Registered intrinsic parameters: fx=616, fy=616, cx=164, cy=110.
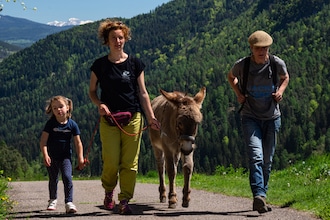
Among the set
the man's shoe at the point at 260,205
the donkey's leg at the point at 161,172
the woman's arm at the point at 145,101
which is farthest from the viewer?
the donkey's leg at the point at 161,172

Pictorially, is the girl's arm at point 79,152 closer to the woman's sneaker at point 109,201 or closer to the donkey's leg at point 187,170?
the woman's sneaker at point 109,201

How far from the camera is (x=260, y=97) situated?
8.84 metres

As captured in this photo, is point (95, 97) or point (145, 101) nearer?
point (145, 101)

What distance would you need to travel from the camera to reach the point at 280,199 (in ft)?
33.1

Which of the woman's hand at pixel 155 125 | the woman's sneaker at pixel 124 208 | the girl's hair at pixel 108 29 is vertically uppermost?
the girl's hair at pixel 108 29

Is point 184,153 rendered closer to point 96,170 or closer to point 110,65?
point 110,65

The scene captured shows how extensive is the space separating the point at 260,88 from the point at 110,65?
2160 millimetres

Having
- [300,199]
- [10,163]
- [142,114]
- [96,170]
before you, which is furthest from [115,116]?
[96,170]

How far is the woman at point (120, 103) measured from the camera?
8.65m

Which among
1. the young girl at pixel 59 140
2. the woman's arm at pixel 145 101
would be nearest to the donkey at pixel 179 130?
the woman's arm at pixel 145 101

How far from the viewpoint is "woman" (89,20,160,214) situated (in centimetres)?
865

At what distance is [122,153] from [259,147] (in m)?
1.94

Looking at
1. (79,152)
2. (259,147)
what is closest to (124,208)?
(79,152)

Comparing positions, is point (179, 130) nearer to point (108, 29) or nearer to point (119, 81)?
point (119, 81)
